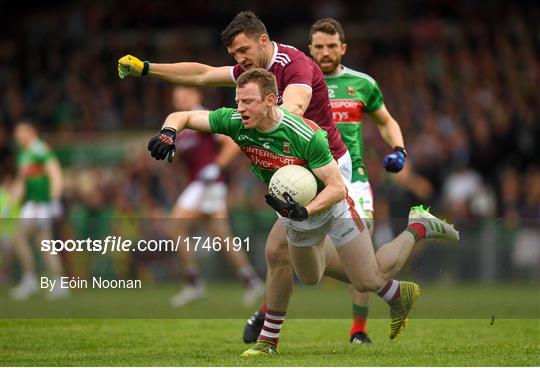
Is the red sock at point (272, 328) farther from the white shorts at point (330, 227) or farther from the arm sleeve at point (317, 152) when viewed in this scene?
the arm sleeve at point (317, 152)

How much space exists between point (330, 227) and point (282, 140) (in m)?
0.81

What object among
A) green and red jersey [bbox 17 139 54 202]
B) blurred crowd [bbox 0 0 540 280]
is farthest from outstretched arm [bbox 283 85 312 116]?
blurred crowd [bbox 0 0 540 280]

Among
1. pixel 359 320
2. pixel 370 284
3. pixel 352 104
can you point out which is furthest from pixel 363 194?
pixel 370 284

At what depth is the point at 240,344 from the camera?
9.69 metres

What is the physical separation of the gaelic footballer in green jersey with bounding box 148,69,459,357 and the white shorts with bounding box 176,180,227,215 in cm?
576

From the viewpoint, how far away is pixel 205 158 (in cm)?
1512

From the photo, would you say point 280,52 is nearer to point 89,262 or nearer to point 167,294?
point 89,262

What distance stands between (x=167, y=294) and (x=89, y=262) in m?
4.39

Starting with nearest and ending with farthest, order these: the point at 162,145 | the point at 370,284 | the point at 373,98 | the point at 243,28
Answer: the point at 162,145, the point at 243,28, the point at 370,284, the point at 373,98

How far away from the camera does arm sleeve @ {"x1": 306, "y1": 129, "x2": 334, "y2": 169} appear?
8164mm

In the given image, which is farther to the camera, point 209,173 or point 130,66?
point 209,173

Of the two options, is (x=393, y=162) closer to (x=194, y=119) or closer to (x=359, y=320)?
(x=359, y=320)

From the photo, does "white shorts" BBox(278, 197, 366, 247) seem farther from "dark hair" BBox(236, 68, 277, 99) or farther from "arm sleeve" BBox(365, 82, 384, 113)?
"arm sleeve" BBox(365, 82, 384, 113)

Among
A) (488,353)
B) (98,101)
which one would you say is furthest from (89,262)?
(98,101)
